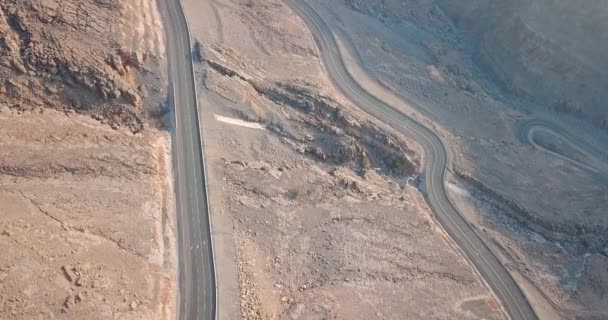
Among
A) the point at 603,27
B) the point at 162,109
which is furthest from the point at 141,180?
the point at 603,27

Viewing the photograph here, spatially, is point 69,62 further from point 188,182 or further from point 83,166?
point 188,182

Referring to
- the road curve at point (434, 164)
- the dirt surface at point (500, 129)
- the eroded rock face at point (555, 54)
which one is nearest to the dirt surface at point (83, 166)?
the road curve at point (434, 164)

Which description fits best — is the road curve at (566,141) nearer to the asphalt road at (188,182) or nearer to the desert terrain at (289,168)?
the desert terrain at (289,168)

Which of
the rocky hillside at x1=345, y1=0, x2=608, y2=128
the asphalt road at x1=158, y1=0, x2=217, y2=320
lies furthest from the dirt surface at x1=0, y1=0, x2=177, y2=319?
the rocky hillside at x1=345, y1=0, x2=608, y2=128

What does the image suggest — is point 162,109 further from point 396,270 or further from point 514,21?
point 514,21

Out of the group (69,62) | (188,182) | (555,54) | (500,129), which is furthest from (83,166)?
(555,54)

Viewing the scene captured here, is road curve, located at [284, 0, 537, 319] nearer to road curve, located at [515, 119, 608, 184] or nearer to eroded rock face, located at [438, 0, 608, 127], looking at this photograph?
road curve, located at [515, 119, 608, 184]
